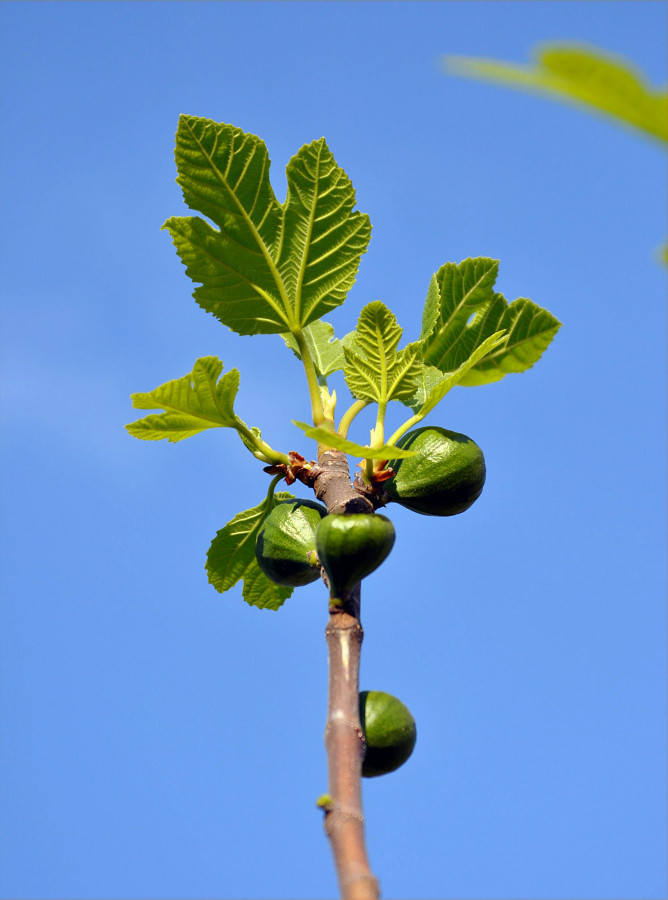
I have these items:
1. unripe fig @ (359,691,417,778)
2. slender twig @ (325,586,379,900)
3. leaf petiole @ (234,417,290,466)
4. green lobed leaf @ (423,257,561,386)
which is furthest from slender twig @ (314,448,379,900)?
green lobed leaf @ (423,257,561,386)

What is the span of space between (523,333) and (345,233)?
0.82m

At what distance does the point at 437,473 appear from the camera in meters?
2.87

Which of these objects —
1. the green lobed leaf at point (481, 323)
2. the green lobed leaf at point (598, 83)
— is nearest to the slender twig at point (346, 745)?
the green lobed leaf at point (481, 323)

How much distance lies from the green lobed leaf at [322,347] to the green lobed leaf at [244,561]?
577 millimetres

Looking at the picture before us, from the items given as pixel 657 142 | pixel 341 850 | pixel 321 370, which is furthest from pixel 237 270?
pixel 657 142

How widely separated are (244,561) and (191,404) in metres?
1.00

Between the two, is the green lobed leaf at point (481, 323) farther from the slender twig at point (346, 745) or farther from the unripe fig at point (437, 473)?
the slender twig at point (346, 745)

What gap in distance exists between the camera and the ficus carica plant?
2.79 m

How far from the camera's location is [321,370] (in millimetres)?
3527

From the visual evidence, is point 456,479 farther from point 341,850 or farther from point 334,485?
point 341,850

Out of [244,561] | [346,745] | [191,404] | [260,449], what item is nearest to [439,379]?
[260,449]

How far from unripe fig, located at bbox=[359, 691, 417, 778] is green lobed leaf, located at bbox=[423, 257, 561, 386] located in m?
1.41

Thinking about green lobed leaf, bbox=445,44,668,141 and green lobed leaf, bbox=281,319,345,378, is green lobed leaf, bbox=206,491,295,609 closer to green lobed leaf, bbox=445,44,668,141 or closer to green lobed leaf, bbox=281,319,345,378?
green lobed leaf, bbox=281,319,345,378

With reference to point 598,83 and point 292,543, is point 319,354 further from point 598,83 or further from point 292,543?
point 598,83
